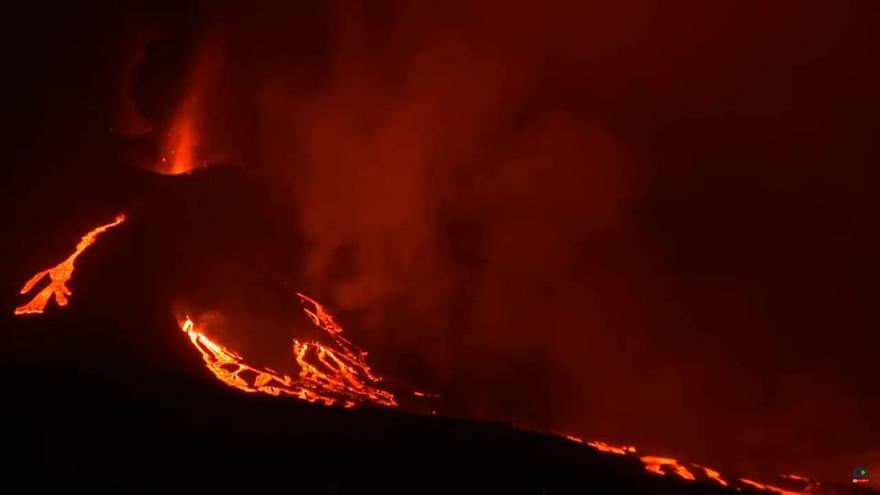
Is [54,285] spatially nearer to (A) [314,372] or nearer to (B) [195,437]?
(A) [314,372]

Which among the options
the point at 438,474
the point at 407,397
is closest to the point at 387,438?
the point at 438,474

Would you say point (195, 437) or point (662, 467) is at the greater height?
point (662, 467)

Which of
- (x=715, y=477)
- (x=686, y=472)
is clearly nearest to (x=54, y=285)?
(x=686, y=472)

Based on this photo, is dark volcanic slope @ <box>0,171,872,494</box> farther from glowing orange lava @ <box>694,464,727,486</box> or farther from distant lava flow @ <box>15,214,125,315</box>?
glowing orange lava @ <box>694,464,727,486</box>

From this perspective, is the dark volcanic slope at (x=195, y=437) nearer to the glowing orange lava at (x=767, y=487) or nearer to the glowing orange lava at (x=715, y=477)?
the glowing orange lava at (x=715, y=477)

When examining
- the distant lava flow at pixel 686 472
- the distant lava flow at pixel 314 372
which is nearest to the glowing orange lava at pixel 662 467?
the distant lava flow at pixel 686 472

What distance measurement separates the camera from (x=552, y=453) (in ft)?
42.1

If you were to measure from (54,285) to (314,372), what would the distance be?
4.26 meters

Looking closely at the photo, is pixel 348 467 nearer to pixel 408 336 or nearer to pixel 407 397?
pixel 407 397

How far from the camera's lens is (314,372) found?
16.3 meters

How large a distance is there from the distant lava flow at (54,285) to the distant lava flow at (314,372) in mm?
1921

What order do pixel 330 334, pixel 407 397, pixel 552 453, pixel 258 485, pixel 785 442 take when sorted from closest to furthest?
pixel 258 485 < pixel 552 453 < pixel 407 397 < pixel 330 334 < pixel 785 442

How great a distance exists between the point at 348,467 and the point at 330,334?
7.51 metres

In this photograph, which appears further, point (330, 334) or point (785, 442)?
point (785, 442)
